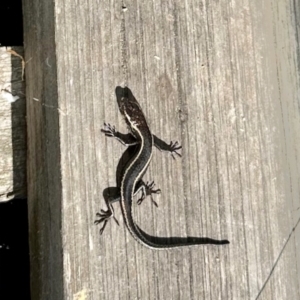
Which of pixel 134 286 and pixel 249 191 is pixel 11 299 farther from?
pixel 249 191

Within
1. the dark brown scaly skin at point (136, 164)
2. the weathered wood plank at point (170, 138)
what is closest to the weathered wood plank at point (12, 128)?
the weathered wood plank at point (170, 138)

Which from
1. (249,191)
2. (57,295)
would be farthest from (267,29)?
(57,295)

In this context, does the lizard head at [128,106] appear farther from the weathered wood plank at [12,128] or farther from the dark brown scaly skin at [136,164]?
the weathered wood plank at [12,128]

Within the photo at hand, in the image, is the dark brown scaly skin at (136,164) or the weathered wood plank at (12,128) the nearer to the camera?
the dark brown scaly skin at (136,164)

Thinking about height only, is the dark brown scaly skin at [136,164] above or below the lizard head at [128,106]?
below

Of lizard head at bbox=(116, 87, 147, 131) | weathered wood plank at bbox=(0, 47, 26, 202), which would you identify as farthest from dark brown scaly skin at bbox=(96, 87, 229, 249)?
weathered wood plank at bbox=(0, 47, 26, 202)

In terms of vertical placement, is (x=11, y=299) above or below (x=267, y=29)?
below

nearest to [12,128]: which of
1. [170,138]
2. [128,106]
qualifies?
[128,106]
